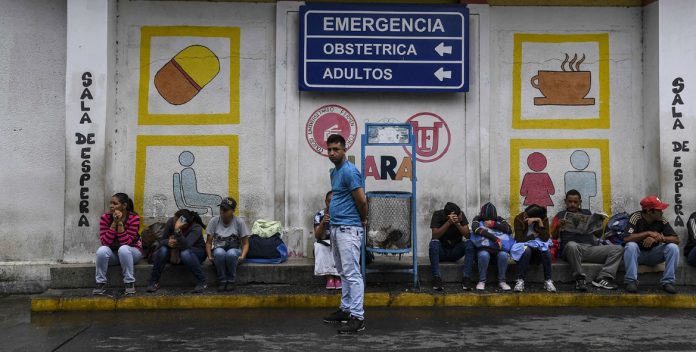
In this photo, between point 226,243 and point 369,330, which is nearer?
point 369,330

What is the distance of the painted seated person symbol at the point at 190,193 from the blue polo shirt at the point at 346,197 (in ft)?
12.2

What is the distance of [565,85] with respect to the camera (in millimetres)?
11281

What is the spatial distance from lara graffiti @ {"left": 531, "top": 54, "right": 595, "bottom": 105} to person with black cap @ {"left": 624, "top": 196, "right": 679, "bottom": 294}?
6.65 feet

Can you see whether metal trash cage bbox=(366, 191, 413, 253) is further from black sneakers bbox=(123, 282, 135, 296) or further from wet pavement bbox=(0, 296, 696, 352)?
black sneakers bbox=(123, 282, 135, 296)

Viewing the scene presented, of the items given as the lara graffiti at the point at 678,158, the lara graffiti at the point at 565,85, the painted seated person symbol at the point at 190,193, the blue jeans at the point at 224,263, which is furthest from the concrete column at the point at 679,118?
the painted seated person symbol at the point at 190,193

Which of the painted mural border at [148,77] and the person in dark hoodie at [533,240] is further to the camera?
the painted mural border at [148,77]

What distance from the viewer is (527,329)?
7867 mm

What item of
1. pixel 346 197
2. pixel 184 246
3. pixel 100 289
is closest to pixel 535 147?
pixel 346 197

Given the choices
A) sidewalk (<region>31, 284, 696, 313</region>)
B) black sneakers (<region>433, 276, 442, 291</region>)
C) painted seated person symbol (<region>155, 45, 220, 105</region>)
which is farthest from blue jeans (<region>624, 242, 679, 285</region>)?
painted seated person symbol (<region>155, 45, 220, 105</region>)

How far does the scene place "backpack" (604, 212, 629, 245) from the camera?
402 inches

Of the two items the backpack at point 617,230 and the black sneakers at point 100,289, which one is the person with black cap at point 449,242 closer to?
the backpack at point 617,230

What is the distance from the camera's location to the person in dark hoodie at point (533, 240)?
9633 mm

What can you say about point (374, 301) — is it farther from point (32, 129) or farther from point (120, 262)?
point (32, 129)

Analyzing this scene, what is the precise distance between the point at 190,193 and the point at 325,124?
215 centimetres
